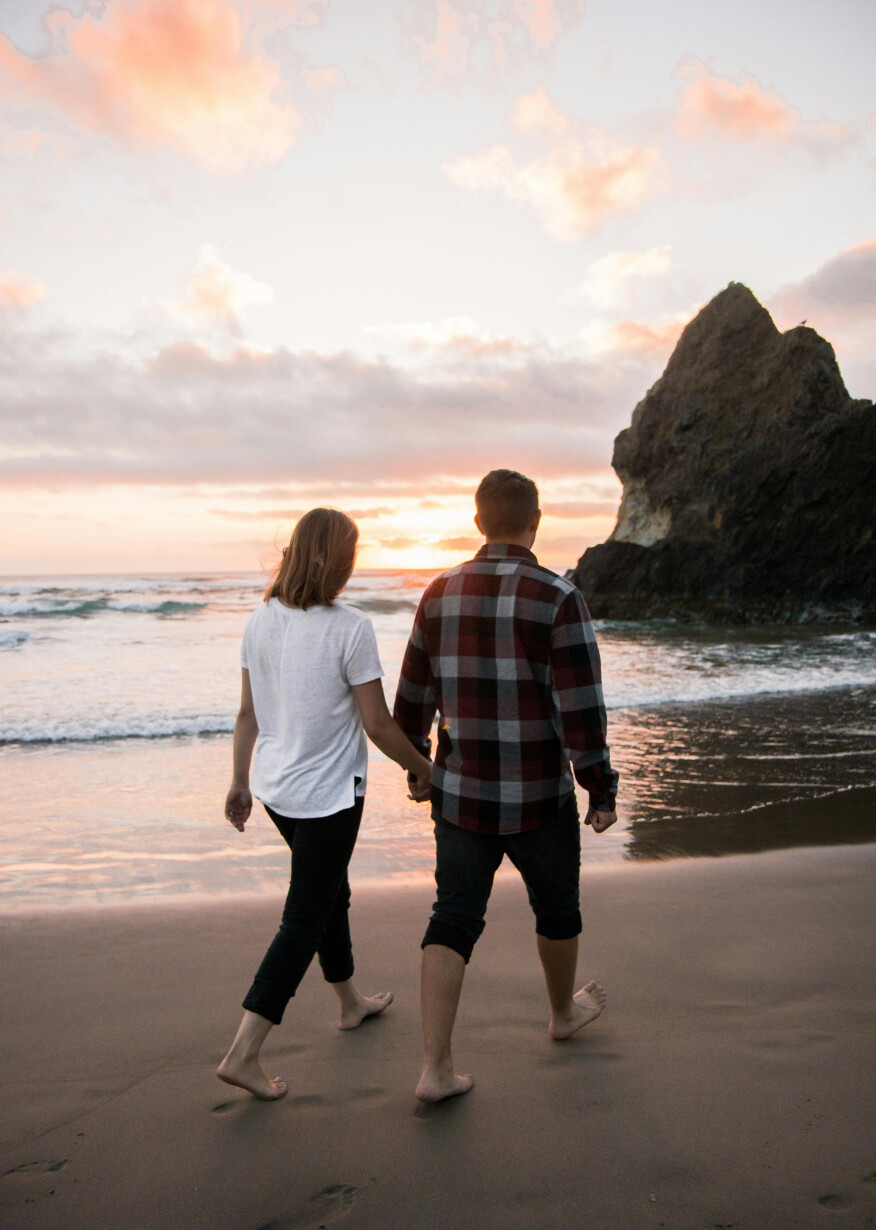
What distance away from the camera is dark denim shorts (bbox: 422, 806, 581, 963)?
7.24ft

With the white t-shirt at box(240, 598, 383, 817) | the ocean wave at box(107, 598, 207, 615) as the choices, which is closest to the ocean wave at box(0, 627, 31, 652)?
the ocean wave at box(107, 598, 207, 615)

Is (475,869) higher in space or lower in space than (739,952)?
higher

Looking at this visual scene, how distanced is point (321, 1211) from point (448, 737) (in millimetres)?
1161

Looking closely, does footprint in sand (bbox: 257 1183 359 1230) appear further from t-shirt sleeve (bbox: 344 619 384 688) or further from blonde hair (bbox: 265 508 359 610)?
blonde hair (bbox: 265 508 359 610)

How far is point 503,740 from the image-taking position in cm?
220


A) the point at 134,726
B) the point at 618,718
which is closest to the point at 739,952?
the point at 618,718

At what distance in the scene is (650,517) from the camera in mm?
29656

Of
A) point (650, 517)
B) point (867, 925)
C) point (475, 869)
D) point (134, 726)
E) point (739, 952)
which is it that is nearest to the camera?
point (475, 869)


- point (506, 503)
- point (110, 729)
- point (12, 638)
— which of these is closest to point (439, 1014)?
point (506, 503)

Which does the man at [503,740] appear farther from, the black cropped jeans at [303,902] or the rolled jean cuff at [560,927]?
the black cropped jeans at [303,902]

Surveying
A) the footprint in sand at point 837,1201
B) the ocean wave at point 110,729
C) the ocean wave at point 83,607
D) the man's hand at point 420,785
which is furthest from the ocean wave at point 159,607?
the footprint in sand at point 837,1201

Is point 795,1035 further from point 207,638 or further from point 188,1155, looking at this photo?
point 207,638

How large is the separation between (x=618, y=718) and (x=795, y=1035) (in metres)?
6.78

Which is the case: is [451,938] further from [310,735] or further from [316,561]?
[316,561]
